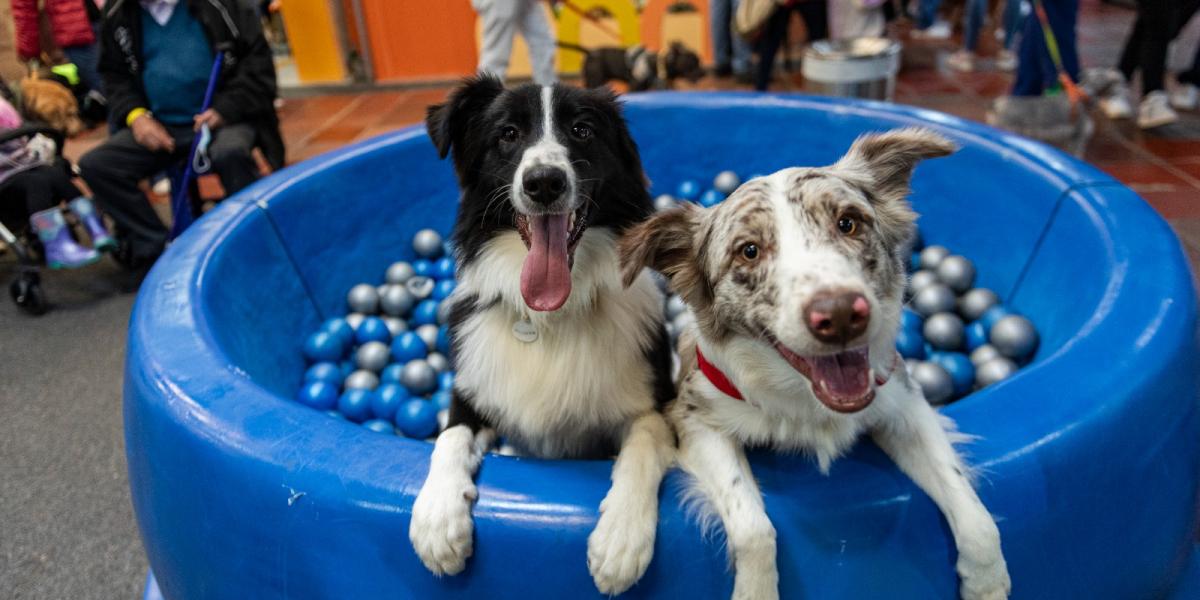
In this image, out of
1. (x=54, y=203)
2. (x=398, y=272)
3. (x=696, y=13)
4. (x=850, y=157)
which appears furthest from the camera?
(x=696, y=13)

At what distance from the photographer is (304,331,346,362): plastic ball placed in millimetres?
3105

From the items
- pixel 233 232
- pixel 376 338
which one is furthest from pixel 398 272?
pixel 233 232

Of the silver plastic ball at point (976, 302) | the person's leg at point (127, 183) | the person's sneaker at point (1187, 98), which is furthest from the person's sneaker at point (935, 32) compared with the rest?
the person's leg at point (127, 183)

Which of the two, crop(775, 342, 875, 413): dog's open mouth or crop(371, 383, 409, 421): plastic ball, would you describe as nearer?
crop(775, 342, 875, 413): dog's open mouth

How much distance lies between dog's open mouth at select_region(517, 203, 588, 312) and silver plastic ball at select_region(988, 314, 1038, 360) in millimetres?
1759

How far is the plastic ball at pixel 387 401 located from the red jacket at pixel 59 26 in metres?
4.87

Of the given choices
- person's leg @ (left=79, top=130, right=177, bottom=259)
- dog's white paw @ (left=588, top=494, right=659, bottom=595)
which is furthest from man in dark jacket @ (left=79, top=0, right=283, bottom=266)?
dog's white paw @ (left=588, top=494, right=659, bottom=595)

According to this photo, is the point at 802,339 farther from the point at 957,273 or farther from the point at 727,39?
the point at 727,39

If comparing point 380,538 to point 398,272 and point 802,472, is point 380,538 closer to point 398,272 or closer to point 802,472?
point 802,472

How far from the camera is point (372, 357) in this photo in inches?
124

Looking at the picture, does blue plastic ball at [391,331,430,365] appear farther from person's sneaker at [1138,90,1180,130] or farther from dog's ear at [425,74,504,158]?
person's sneaker at [1138,90,1180,130]

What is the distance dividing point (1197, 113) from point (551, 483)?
6198 millimetres

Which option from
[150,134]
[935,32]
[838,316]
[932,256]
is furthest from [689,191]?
[935,32]

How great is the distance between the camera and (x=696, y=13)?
7.69 metres
